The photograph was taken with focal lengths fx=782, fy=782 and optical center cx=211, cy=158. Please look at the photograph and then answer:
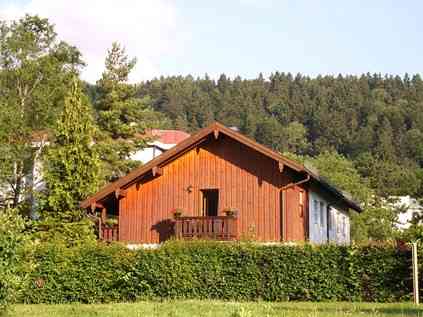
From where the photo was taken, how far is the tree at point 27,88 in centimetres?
4491

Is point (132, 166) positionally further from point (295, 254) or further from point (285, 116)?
point (285, 116)

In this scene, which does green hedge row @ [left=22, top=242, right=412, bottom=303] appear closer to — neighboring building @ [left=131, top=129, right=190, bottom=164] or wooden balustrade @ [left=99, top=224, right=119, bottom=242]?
wooden balustrade @ [left=99, top=224, right=119, bottom=242]

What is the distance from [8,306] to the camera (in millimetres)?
19297

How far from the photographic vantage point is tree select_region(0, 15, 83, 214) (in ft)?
147

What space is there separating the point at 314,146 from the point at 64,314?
371 ft

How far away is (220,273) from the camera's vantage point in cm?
2492

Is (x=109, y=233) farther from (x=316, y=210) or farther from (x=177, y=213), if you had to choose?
(x=316, y=210)

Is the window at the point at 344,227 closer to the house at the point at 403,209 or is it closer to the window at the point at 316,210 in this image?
the window at the point at 316,210

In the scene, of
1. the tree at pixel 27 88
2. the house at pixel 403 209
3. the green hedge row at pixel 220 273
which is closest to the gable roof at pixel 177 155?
the green hedge row at pixel 220 273

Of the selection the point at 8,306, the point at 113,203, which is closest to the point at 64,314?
the point at 8,306

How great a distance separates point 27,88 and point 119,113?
26.1ft

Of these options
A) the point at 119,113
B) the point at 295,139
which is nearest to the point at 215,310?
the point at 119,113

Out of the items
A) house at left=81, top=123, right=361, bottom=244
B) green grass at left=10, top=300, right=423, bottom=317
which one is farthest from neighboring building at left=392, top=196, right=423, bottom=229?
green grass at left=10, top=300, right=423, bottom=317

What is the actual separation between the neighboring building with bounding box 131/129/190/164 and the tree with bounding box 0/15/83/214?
9.35m
